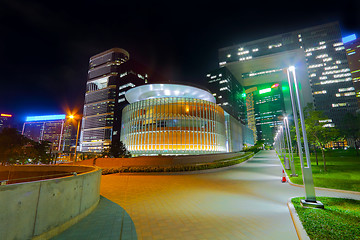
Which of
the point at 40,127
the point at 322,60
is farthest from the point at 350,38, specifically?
the point at 40,127

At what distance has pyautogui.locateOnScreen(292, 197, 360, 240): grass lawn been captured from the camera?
4.23 metres

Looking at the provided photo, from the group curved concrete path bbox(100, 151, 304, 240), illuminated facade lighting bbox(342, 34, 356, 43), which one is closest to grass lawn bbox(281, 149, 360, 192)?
curved concrete path bbox(100, 151, 304, 240)

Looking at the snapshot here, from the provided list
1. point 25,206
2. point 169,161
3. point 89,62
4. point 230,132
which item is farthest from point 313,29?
point 89,62

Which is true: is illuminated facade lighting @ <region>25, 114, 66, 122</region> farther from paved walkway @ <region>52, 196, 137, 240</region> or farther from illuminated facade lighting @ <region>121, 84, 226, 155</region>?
paved walkway @ <region>52, 196, 137, 240</region>

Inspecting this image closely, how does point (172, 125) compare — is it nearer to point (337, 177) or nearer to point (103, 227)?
point (337, 177)

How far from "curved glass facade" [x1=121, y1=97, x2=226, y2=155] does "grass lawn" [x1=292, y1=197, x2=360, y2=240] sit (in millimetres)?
30108

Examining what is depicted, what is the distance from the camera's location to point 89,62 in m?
146

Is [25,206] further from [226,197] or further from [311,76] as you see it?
[311,76]

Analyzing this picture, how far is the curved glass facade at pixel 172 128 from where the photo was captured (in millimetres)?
36594

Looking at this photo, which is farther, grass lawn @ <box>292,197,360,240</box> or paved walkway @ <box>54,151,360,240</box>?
paved walkway @ <box>54,151,360,240</box>

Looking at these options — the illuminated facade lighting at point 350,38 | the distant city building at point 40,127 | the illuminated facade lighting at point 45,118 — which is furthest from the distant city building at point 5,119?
the illuminated facade lighting at point 350,38

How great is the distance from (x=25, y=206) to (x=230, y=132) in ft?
195

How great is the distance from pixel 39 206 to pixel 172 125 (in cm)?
3322

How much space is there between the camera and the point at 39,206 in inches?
165
